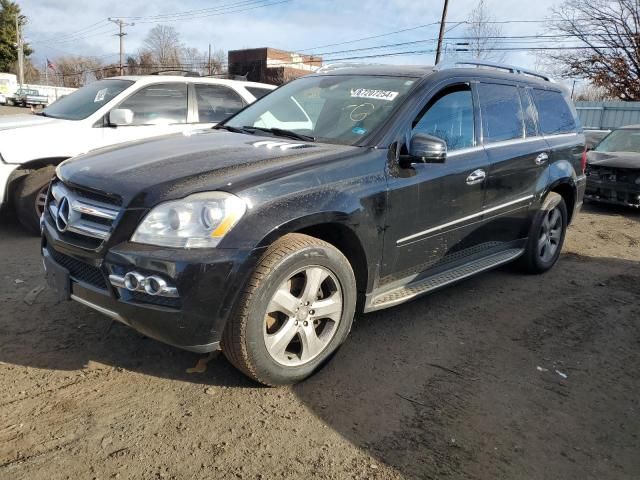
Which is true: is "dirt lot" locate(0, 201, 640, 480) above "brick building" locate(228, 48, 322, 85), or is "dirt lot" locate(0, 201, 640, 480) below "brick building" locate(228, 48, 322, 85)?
below

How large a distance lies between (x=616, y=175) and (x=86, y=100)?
8.03 meters

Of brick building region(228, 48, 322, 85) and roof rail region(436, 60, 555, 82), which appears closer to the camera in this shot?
roof rail region(436, 60, 555, 82)

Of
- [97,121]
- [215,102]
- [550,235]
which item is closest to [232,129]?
[97,121]

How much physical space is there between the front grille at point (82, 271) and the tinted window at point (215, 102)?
4.05 meters

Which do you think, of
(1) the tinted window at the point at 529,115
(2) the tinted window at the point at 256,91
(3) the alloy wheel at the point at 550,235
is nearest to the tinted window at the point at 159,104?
(2) the tinted window at the point at 256,91

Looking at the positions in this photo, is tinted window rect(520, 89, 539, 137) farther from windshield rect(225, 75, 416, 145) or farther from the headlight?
the headlight

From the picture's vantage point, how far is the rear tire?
4.83 m

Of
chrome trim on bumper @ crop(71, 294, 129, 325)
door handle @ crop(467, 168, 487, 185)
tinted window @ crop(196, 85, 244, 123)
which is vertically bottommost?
chrome trim on bumper @ crop(71, 294, 129, 325)

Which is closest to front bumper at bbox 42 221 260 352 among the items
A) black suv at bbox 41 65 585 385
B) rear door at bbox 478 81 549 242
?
black suv at bbox 41 65 585 385

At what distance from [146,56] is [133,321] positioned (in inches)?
2778

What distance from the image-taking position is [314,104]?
155 inches

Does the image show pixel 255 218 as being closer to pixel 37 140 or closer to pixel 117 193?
pixel 117 193

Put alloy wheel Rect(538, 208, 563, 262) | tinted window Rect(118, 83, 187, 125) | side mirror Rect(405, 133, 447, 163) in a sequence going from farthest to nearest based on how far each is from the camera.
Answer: tinted window Rect(118, 83, 187, 125)
alloy wheel Rect(538, 208, 563, 262)
side mirror Rect(405, 133, 447, 163)

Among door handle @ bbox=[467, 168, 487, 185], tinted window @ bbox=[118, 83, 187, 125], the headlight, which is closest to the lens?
the headlight
